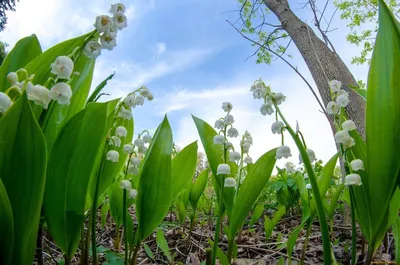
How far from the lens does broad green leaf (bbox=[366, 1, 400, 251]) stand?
2.81 ft

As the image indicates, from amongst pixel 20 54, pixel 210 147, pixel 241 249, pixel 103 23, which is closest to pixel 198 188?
pixel 241 249

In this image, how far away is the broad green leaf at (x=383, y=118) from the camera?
2.81ft

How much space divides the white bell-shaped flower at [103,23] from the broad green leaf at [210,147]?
2.12 ft

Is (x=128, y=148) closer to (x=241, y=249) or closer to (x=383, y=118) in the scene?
(x=383, y=118)

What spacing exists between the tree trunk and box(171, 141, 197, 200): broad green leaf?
83.0 inches

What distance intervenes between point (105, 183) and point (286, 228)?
5.38ft

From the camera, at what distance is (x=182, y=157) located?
146 cm

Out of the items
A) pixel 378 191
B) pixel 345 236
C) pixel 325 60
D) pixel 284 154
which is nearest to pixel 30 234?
pixel 284 154

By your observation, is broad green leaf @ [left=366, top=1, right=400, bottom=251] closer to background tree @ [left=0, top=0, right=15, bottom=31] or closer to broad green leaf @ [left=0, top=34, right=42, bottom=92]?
broad green leaf @ [left=0, top=34, right=42, bottom=92]

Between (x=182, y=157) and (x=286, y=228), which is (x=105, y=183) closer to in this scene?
(x=182, y=157)

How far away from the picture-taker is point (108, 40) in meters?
0.83

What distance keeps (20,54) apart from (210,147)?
777 mm

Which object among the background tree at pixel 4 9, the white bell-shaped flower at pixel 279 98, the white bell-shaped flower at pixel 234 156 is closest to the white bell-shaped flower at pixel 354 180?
→ the white bell-shaped flower at pixel 279 98

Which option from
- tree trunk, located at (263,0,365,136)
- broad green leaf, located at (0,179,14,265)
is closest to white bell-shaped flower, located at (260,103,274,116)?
broad green leaf, located at (0,179,14,265)
